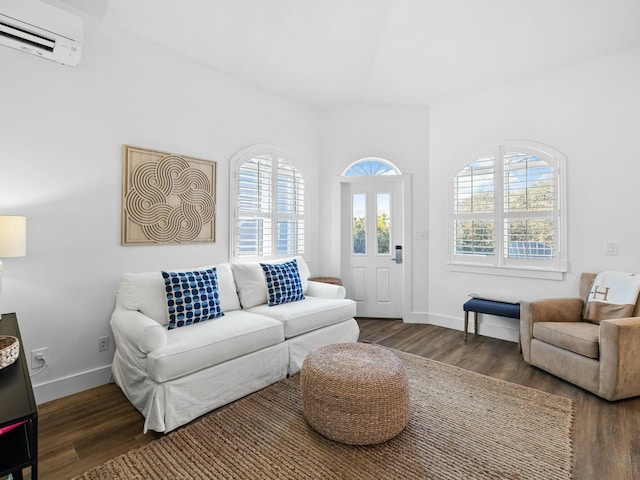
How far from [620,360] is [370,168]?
A: 3.39m

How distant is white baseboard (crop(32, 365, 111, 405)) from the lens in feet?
8.29

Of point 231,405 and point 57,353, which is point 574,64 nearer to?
point 231,405

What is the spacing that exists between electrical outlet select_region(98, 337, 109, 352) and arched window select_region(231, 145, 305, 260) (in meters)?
1.45

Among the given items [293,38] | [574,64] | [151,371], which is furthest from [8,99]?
[574,64]

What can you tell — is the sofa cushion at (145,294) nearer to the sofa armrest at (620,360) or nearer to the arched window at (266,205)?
the arched window at (266,205)

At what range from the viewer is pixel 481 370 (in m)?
3.09

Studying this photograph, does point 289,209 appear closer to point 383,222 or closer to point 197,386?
point 383,222

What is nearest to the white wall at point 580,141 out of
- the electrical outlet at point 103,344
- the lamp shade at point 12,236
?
the electrical outlet at point 103,344

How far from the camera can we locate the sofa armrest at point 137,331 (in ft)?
7.29

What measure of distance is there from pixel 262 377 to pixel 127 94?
2.68m

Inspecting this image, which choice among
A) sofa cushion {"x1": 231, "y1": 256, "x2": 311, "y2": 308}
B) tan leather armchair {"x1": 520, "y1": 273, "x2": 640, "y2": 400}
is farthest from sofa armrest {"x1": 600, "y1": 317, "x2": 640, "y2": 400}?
sofa cushion {"x1": 231, "y1": 256, "x2": 311, "y2": 308}

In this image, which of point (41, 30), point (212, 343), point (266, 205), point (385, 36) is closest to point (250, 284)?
point (212, 343)

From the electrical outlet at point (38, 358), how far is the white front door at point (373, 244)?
3425mm

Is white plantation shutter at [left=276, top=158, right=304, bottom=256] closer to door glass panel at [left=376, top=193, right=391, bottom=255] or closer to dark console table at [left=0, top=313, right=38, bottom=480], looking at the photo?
door glass panel at [left=376, top=193, right=391, bottom=255]
